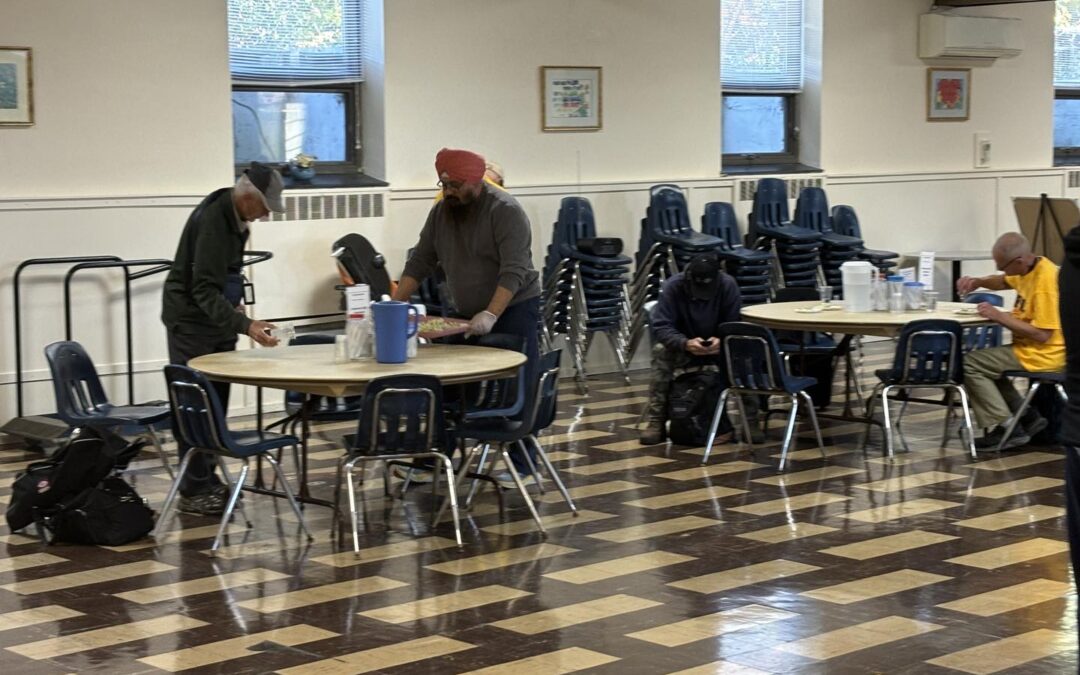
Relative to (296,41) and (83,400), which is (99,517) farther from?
(296,41)

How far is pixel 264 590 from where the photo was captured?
590cm

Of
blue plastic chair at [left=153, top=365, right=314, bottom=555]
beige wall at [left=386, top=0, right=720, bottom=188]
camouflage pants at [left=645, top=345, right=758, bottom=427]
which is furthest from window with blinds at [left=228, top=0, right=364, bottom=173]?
blue plastic chair at [left=153, top=365, right=314, bottom=555]

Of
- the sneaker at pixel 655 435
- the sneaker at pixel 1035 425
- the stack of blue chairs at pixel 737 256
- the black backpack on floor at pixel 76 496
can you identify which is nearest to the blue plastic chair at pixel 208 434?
the black backpack on floor at pixel 76 496

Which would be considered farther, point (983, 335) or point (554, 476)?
point (983, 335)

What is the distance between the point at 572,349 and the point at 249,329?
15.3ft

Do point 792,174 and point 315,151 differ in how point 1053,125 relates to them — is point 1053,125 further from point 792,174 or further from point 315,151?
point 315,151

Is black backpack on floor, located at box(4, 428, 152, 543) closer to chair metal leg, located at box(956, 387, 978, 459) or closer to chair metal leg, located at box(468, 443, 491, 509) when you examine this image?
chair metal leg, located at box(468, 443, 491, 509)

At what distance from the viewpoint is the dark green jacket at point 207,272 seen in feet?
23.1

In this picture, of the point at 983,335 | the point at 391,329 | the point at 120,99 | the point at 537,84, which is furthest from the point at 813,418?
the point at 120,99

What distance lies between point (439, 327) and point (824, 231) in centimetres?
621

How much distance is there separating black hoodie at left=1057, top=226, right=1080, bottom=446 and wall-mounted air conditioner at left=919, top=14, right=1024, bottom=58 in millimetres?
10522

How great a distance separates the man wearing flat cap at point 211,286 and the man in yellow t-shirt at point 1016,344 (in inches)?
147

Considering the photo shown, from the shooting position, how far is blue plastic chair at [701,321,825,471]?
818 cm

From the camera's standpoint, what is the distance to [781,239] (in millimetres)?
12484
